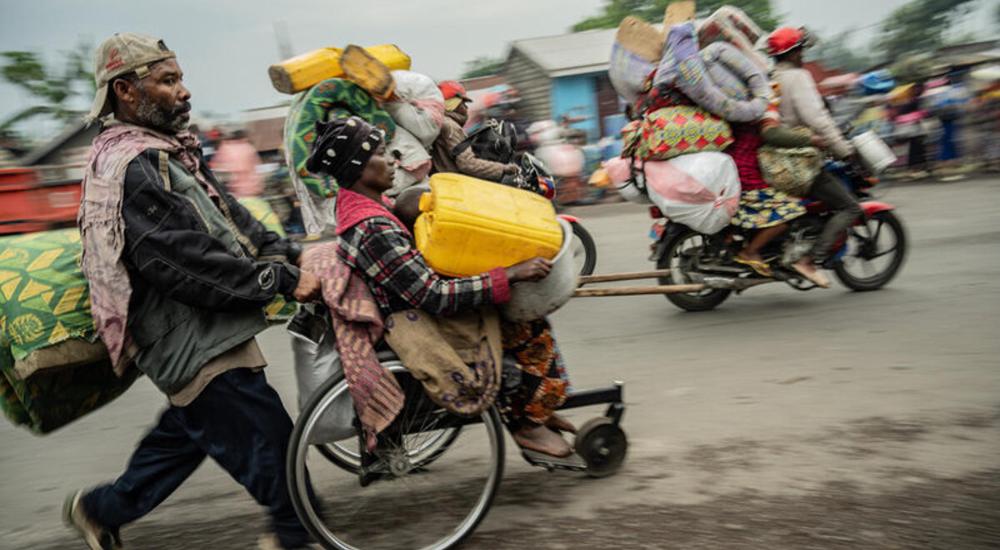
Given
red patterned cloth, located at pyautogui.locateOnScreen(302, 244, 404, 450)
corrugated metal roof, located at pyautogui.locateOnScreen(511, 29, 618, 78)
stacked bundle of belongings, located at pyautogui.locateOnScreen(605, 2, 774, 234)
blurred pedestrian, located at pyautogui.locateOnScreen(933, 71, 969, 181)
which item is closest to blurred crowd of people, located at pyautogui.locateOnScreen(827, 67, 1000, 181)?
blurred pedestrian, located at pyautogui.locateOnScreen(933, 71, 969, 181)

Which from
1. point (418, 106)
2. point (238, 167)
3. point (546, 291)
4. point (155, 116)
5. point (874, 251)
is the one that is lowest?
point (874, 251)

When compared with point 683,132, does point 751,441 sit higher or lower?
lower

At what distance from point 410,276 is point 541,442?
0.97 metres

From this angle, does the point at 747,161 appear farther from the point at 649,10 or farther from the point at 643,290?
the point at 649,10

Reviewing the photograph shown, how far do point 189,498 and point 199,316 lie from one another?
1455 millimetres

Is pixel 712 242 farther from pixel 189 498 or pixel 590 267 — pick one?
pixel 189 498

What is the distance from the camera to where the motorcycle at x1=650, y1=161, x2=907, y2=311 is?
223 inches

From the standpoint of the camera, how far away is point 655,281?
22.8ft

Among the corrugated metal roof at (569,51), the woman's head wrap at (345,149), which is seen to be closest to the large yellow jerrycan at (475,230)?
the woman's head wrap at (345,149)

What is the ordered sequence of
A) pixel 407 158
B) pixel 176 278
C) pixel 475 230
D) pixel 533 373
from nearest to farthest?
pixel 176 278 → pixel 475 230 → pixel 533 373 → pixel 407 158

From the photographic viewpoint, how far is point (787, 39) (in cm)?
547

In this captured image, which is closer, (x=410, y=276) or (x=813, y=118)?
(x=410, y=276)

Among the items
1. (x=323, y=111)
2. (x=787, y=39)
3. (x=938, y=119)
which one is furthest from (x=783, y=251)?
(x=938, y=119)

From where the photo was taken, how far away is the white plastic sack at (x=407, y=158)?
15.9 ft
